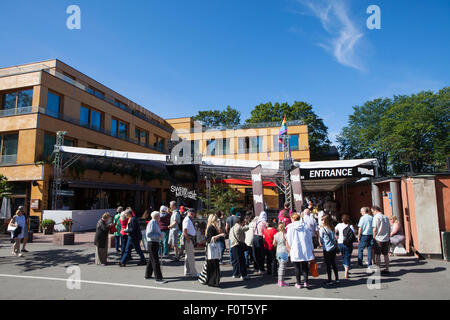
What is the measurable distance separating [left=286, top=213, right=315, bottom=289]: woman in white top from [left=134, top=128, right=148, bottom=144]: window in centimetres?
2836

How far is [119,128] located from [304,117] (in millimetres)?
27672

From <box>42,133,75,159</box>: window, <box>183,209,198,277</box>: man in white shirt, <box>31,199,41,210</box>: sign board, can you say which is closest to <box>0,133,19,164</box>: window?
<box>42,133,75,159</box>: window

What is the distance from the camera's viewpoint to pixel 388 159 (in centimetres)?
3591

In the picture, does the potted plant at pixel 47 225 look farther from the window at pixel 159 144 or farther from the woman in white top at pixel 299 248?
the window at pixel 159 144

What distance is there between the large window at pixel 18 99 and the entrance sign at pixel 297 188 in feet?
64.2

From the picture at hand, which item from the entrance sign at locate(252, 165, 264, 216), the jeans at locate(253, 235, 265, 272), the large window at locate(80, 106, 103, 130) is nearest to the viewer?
the jeans at locate(253, 235, 265, 272)

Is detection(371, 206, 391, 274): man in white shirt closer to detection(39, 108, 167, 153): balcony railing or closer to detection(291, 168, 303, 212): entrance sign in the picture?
detection(291, 168, 303, 212): entrance sign

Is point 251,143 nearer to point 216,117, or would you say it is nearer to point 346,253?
point 216,117

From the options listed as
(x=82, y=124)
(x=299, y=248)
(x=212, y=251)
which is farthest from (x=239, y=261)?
(x=82, y=124)

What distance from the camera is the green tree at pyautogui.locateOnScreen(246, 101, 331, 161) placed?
43.1m

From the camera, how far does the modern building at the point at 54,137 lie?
19125 mm
